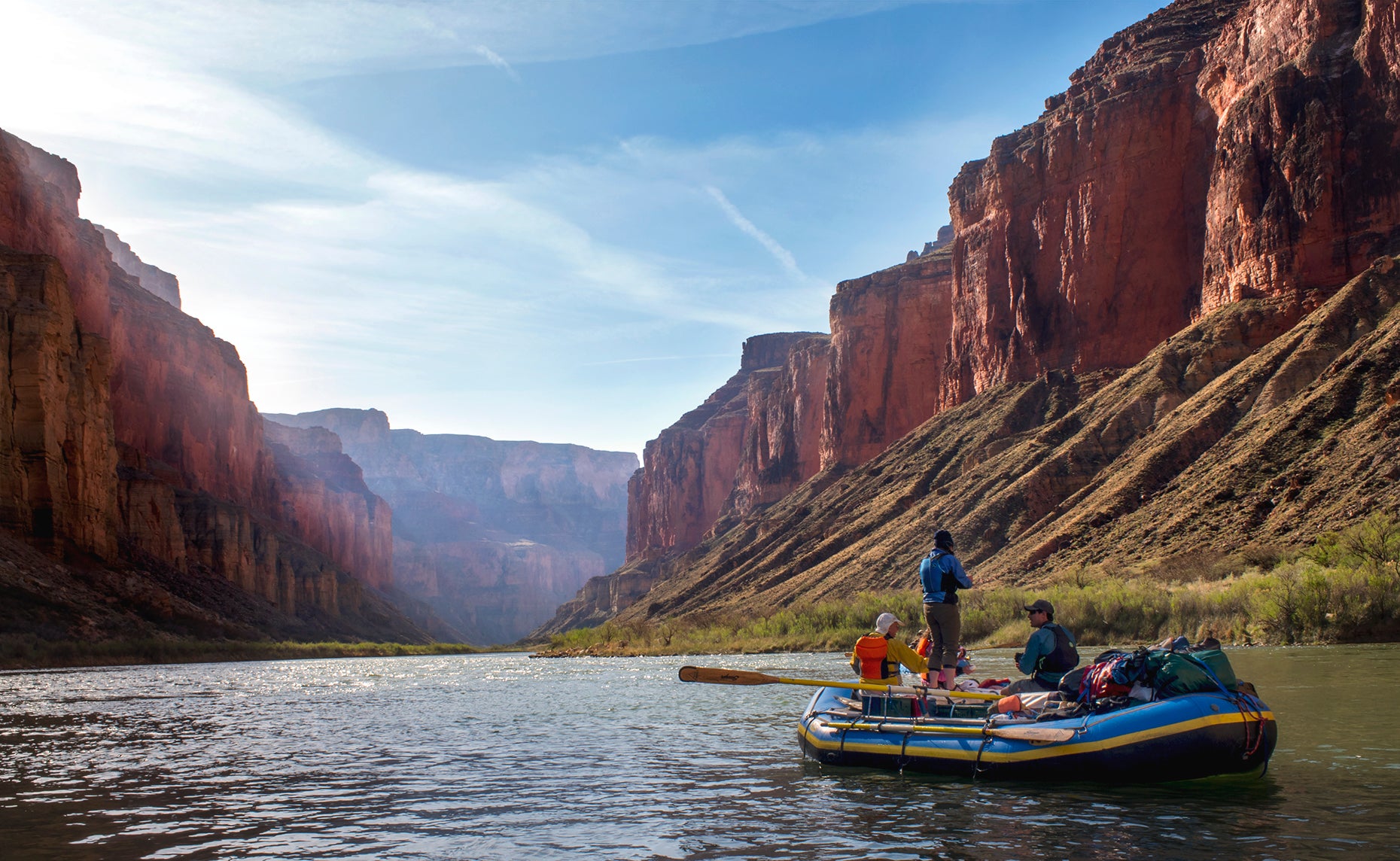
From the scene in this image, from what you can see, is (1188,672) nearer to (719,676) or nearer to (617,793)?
(719,676)

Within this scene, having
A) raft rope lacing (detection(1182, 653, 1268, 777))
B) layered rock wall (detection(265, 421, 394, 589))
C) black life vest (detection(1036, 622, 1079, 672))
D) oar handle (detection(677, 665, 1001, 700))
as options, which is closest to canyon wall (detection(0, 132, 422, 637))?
layered rock wall (detection(265, 421, 394, 589))

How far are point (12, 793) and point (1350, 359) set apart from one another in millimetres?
47459

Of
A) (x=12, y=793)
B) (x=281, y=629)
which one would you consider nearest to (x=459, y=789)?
(x=12, y=793)

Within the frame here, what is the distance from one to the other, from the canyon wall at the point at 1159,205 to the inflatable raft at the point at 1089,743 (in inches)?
1938

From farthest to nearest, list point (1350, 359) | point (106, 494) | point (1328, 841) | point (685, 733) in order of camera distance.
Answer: point (106, 494), point (1350, 359), point (685, 733), point (1328, 841)

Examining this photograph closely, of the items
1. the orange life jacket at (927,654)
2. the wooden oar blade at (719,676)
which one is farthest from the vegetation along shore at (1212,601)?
the wooden oar blade at (719,676)

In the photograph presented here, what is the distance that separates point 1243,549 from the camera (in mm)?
39062

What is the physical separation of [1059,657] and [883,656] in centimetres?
248

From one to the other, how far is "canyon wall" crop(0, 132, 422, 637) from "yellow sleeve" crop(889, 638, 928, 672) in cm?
5453

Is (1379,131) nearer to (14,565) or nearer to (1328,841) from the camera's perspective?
(1328,841)

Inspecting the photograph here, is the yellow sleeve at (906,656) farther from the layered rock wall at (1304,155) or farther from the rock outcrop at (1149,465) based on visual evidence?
the layered rock wall at (1304,155)

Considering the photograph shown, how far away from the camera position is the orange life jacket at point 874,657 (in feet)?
53.7

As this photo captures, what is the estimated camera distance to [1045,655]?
50.3 ft

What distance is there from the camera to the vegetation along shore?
1261 inches
